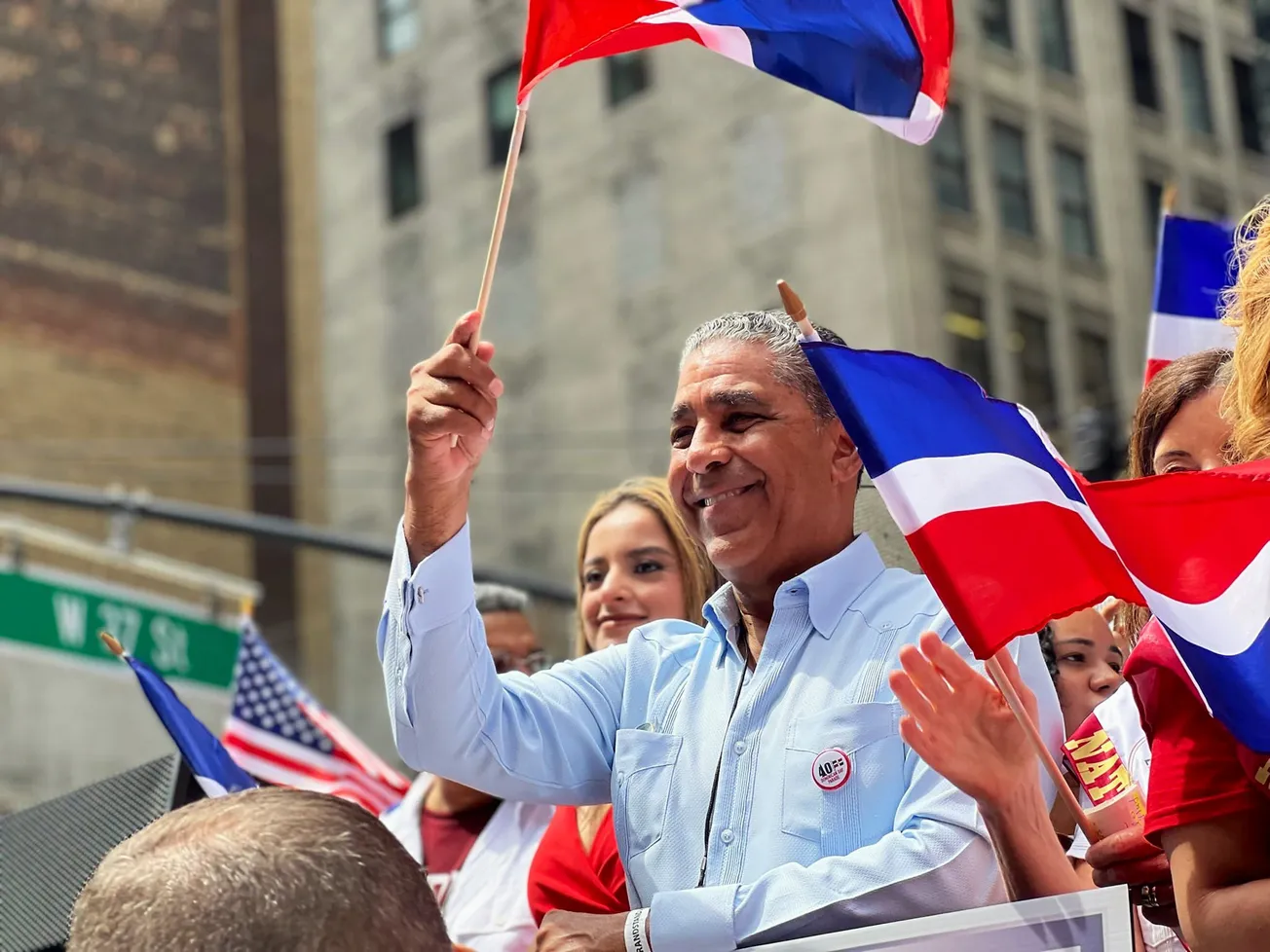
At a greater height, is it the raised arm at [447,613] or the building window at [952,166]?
the building window at [952,166]

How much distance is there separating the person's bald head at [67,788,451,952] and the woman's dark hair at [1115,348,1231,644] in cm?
199

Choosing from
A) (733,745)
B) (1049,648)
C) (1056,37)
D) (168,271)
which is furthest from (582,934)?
(168,271)

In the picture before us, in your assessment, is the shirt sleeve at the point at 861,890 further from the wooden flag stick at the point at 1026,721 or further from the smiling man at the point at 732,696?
the wooden flag stick at the point at 1026,721

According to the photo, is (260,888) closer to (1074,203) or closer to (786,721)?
(786,721)

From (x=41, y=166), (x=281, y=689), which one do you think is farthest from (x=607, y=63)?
(x=281, y=689)

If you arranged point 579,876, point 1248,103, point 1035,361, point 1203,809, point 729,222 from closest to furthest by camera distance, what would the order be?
point 1203,809, point 579,876, point 729,222, point 1035,361, point 1248,103

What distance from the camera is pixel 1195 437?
375 cm

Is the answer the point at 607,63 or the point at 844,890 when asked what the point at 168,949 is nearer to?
the point at 844,890

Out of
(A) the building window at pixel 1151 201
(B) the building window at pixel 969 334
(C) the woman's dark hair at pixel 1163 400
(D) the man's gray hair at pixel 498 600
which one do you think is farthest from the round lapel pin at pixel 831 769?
(A) the building window at pixel 1151 201

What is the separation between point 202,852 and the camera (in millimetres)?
2055

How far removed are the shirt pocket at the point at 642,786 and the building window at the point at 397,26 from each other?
3022cm

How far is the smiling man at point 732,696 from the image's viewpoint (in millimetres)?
3045

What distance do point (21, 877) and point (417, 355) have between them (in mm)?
27373

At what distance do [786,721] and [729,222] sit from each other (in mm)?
23709
